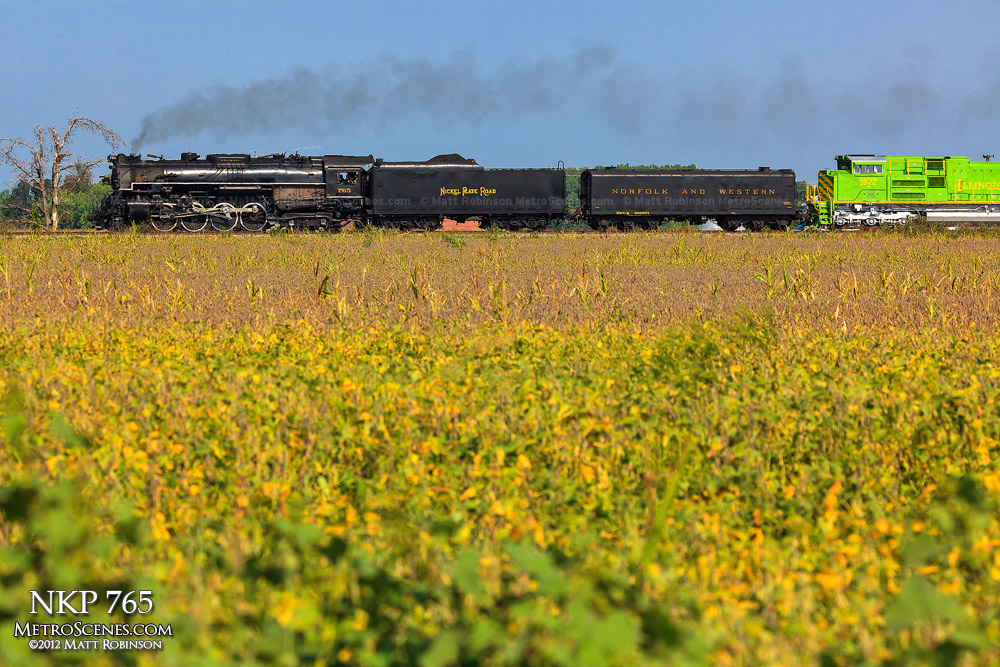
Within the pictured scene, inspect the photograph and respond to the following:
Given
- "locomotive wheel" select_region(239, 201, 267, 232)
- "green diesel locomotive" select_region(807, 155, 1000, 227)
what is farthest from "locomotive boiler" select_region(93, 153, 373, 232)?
"green diesel locomotive" select_region(807, 155, 1000, 227)

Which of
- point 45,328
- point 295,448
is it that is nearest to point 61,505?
point 295,448

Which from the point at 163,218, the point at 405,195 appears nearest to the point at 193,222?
the point at 163,218

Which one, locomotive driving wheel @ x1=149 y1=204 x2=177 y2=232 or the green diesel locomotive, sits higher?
the green diesel locomotive

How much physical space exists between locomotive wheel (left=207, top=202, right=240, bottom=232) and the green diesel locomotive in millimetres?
26860

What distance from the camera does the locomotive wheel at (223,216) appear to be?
33.1m

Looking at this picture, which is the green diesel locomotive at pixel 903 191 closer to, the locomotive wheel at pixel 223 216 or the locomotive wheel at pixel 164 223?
the locomotive wheel at pixel 223 216

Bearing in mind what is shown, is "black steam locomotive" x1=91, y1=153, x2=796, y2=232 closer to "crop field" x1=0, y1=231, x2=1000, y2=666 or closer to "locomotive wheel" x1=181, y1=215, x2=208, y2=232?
"locomotive wheel" x1=181, y1=215, x2=208, y2=232

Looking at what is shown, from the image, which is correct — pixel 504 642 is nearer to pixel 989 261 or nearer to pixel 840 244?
pixel 989 261

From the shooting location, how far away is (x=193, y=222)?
1316 inches

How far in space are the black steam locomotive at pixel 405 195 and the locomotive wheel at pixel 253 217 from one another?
0.04 metres

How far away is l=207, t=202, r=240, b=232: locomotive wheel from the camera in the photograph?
1302 inches

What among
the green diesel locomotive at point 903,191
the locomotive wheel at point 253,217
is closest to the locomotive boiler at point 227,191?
the locomotive wheel at point 253,217

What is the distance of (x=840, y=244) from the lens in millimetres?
24109

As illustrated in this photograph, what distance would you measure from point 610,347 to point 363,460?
3482 millimetres
